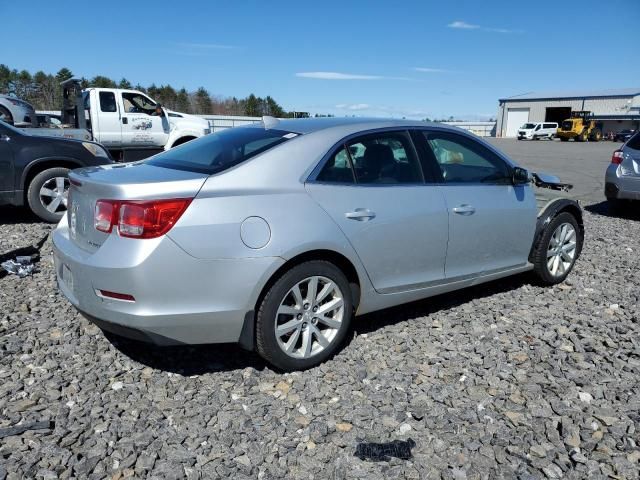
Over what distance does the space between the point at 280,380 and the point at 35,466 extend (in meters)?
1.40

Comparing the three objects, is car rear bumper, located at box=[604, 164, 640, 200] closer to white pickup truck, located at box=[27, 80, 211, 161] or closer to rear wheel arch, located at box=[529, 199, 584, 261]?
rear wheel arch, located at box=[529, 199, 584, 261]

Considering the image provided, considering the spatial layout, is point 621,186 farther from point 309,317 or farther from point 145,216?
point 145,216

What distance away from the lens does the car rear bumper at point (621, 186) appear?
28.5ft

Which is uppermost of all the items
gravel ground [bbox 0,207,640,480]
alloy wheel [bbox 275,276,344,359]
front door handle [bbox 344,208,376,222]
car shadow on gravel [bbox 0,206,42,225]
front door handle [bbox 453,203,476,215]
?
front door handle [bbox 344,208,376,222]

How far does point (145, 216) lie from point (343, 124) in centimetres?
161

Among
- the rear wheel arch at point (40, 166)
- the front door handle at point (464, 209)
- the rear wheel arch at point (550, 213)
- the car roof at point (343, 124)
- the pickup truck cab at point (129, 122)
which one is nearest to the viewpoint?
the car roof at point (343, 124)

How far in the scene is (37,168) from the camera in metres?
7.37

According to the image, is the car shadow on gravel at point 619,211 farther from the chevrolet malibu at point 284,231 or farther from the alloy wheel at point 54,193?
the alloy wheel at point 54,193

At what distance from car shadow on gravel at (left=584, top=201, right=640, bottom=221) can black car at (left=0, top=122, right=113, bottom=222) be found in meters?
8.84

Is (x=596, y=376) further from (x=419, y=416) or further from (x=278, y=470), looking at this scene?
(x=278, y=470)

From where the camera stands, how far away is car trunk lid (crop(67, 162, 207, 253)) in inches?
115

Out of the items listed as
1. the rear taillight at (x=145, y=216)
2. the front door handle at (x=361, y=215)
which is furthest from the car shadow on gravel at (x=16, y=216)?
the front door handle at (x=361, y=215)

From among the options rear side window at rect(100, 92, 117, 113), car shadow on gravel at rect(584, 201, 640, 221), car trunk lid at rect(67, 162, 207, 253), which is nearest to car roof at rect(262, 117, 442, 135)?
car trunk lid at rect(67, 162, 207, 253)

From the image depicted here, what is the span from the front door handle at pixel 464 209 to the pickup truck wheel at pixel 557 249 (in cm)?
115
